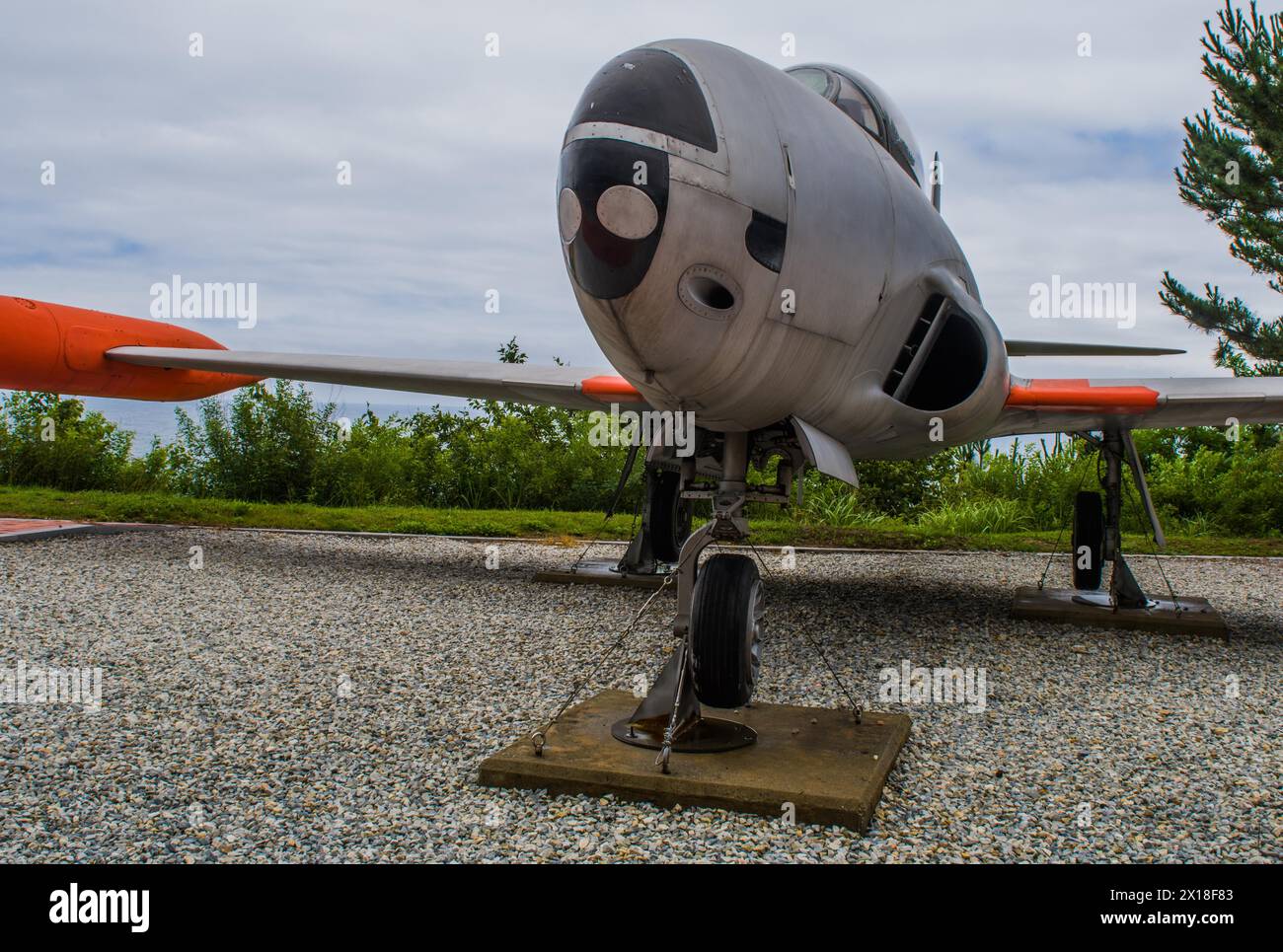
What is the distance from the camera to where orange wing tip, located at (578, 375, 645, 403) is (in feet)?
23.4

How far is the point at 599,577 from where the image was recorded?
28.1 ft

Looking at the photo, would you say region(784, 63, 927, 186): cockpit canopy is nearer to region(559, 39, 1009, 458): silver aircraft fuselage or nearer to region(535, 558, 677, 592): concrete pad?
region(559, 39, 1009, 458): silver aircraft fuselage

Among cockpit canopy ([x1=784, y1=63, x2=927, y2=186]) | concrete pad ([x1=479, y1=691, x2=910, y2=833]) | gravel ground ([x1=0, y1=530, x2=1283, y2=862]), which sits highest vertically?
cockpit canopy ([x1=784, y1=63, x2=927, y2=186])

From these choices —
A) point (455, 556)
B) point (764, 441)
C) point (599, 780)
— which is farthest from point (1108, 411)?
point (455, 556)

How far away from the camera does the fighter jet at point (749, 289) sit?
110 inches

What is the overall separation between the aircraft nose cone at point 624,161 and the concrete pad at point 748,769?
179 cm

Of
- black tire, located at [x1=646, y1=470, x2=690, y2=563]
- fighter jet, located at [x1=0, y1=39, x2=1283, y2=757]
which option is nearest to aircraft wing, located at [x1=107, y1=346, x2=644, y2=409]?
black tire, located at [x1=646, y1=470, x2=690, y2=563]

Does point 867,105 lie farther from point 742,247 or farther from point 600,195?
point 600,195

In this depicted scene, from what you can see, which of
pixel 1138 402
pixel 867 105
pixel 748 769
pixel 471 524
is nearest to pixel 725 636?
pixel 748 769

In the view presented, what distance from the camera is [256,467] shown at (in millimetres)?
15211

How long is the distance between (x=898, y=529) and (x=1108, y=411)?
6.89 meters

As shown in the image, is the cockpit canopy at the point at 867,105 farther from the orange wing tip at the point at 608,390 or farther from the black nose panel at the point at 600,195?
the orange wing tip at the point at 608,390

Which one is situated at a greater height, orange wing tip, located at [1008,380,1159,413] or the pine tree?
the pine tree

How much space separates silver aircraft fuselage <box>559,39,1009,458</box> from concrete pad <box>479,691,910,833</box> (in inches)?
51.0
